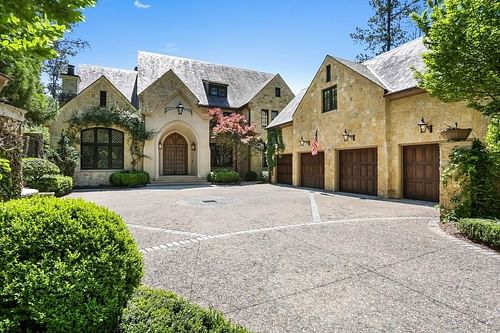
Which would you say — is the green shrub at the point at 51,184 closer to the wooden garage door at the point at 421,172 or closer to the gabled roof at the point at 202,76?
the gabled roof at the point at 202,76

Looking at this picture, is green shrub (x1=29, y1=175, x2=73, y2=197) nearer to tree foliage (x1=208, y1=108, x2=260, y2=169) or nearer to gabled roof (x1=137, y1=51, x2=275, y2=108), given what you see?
gabled roof (x1=137, y1=51, x2=275, y2=108)

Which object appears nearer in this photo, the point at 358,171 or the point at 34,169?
the point at 34,169

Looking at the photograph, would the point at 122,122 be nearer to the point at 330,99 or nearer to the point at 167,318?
the point at 330,99

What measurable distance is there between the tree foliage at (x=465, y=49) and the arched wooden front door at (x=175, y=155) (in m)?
17.9

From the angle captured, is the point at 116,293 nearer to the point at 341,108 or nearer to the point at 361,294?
the point at 361,294

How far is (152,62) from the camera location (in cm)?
2158

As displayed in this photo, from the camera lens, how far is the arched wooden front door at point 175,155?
69.5 feet

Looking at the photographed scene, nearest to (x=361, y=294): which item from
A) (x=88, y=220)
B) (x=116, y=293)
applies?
(x=116, y=293)

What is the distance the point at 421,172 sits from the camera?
10.3 metres

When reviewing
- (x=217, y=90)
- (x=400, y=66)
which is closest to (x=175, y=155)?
(x=217, y=90)

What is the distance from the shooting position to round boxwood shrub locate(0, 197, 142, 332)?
6.08 feet

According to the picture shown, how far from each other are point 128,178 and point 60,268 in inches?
620

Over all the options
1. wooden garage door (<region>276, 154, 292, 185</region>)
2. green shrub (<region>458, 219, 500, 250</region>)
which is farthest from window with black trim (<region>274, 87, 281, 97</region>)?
green shrub (<region>458, 219, 500, 250</region>)

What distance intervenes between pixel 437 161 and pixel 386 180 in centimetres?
199
